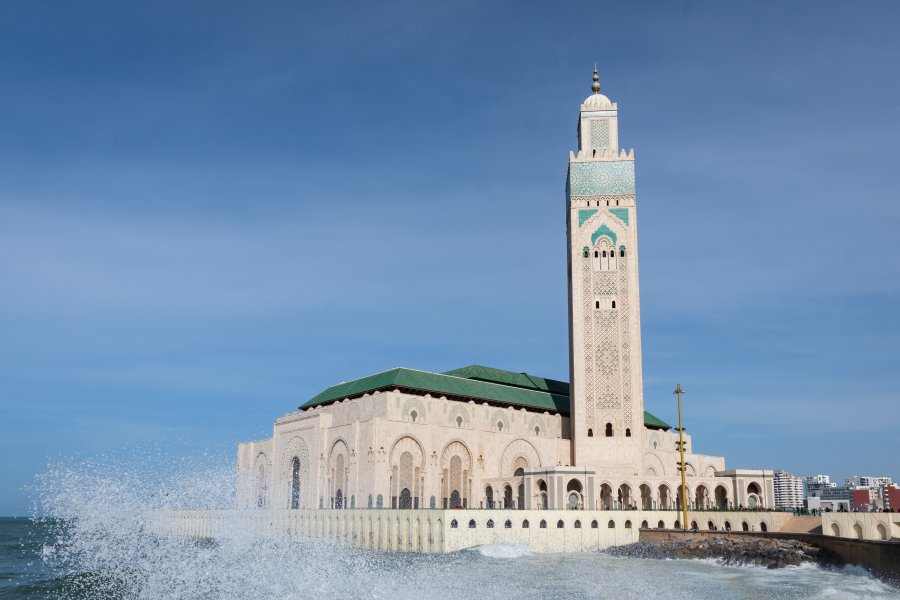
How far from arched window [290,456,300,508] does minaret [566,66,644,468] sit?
19261 millimetres

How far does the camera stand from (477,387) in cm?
5634

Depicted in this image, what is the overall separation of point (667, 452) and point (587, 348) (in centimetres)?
1444

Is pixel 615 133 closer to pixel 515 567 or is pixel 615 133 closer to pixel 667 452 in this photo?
pixel 667 452

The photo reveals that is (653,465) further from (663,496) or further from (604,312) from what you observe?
(604,312)

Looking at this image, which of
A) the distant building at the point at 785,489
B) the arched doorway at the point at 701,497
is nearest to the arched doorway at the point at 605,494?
the arched doorway at the point at 701,497

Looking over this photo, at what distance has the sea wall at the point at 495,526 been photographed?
4047cm

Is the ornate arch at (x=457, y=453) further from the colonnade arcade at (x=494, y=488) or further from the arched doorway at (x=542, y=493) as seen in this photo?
the arched doorway at (x=542, y=493)

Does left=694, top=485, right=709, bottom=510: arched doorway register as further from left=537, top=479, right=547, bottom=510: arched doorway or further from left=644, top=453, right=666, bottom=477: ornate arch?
left=537, top=479, right=547, bottom=510: arched doorway

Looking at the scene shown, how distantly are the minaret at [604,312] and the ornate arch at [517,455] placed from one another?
2.80 metres

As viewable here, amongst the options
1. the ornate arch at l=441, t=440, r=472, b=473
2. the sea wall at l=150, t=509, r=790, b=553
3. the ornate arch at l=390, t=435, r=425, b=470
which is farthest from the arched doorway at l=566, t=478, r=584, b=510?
the ornate arch at l=390, t=435, r=425, b=470

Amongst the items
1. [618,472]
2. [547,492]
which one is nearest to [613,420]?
[618,472]

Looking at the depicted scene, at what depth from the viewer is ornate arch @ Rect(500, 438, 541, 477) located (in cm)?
5541

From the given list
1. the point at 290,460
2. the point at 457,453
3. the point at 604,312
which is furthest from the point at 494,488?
the point at 290,460

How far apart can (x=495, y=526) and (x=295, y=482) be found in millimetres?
20216
